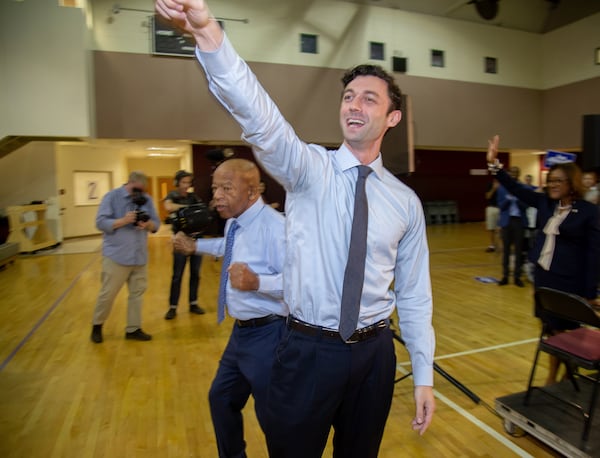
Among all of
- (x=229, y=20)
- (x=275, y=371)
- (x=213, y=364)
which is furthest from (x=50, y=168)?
(x=275, y=371)

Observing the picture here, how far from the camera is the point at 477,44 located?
44.9 ft

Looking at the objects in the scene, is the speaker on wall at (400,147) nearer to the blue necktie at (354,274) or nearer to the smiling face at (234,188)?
the smiling face at (234,188)

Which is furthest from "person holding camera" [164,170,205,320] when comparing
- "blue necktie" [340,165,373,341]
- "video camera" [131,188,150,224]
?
"blue necktie" [340,165,373,341]

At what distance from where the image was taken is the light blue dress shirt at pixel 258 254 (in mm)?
1937

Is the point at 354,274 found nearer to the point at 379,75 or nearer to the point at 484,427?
the point at 379,75

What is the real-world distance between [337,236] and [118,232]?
3.46m

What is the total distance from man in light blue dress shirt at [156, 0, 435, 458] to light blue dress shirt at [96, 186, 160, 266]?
3.25 meters

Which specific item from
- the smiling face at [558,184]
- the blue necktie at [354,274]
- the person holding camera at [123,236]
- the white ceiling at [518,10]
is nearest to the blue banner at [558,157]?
the smiling face at [558,184]

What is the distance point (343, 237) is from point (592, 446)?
2099 millimetres

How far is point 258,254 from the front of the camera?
202 cm

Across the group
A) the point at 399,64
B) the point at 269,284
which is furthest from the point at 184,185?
the point at 399,64

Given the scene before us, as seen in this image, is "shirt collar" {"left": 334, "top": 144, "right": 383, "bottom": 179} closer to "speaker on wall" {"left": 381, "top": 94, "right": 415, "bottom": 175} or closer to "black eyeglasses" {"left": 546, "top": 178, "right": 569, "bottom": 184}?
"speaker on wall" {"left": 381, "top": 94, "right": 415, "bottom": 175}

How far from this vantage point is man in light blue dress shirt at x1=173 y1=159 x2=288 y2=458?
1877 millimetres

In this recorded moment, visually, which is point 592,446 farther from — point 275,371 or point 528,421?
point 275,371
